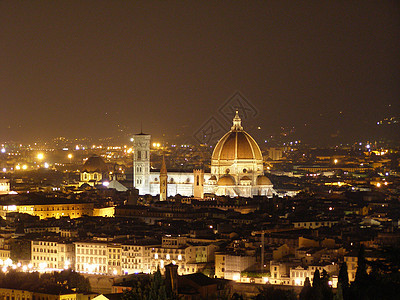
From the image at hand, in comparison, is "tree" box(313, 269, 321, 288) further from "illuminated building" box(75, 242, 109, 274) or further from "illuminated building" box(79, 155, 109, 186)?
"illuminated building" box(79, 155, 109, 186)

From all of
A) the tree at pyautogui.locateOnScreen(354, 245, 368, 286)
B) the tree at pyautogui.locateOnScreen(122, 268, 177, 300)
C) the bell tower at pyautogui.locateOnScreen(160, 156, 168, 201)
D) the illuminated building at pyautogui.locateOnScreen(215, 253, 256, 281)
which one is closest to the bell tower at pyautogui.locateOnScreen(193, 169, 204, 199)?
the bell tower at pyautogui.locateOnScreen(160, 156, 168, 201)

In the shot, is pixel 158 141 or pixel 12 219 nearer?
pixel 12 219

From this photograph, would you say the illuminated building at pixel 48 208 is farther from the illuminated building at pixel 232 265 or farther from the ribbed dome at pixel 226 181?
the illuminated building at pixel 232 265

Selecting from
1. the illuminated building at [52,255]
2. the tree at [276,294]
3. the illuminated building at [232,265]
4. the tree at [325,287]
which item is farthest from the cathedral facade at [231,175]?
the tree at [276,294]

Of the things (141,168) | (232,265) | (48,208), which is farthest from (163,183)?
(232,265)

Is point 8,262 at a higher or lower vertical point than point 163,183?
lower

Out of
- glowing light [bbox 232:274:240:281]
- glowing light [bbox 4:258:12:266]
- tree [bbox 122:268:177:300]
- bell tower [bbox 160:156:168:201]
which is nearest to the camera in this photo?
tree [bbox 122:268:177:300]

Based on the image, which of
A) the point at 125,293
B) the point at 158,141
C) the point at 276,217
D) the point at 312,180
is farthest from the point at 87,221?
the point at 158,141

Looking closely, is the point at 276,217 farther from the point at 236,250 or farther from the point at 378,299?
the point at 378,299

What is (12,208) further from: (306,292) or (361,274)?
(361,274)

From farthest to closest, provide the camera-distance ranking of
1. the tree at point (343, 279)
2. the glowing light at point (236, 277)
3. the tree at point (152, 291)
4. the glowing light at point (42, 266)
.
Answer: the glowing light at point (42, 266) → the glowing light at point (236, 277) → the tree at point (343, 279) → the tree at point (152, 291)

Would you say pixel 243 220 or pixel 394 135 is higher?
pixel 394 135
